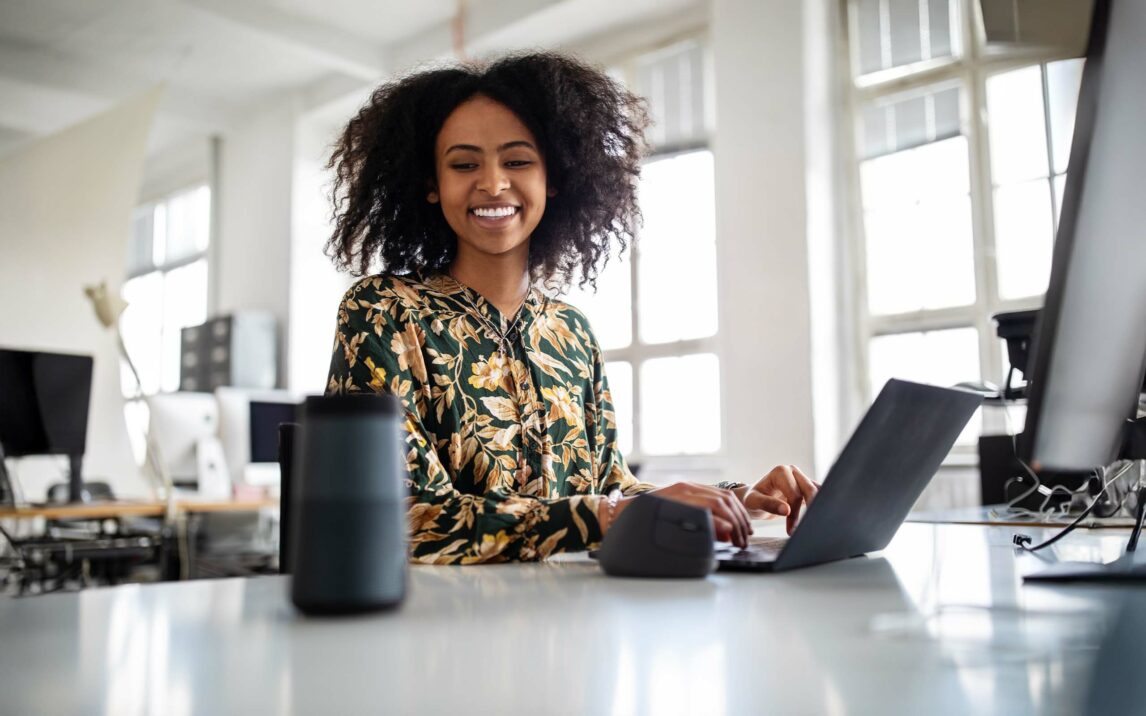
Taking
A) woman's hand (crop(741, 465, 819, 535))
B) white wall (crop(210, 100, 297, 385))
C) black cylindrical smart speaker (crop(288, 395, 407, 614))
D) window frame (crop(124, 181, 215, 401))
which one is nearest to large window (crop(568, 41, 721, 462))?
white wall (crop(210, 100, 297, 385))

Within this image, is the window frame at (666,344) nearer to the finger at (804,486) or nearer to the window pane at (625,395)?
the window pane at (625,395)

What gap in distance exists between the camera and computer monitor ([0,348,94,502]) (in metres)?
3.58

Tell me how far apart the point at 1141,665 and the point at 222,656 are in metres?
0.42

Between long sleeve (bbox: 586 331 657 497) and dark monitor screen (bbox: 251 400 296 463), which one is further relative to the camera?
dark monitor screen (bbox: 251 400 296 463)

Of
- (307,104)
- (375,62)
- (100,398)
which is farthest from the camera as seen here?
(307,104)

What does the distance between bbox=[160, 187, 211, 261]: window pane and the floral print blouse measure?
7.72m

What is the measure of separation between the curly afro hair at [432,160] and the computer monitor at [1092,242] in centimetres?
91

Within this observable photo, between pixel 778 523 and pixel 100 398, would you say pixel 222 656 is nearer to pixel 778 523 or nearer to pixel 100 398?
pixel 778 523

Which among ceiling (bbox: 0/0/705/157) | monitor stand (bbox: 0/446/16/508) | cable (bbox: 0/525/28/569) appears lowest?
cable (bbox: 0/525/28/569)

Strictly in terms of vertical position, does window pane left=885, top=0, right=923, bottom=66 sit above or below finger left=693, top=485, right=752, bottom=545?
above

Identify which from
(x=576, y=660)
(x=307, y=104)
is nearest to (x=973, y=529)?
(x=576, y=660)

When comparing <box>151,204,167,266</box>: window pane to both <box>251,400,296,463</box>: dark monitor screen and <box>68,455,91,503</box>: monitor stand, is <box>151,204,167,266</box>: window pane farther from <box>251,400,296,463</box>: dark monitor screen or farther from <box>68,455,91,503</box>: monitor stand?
<box>68,455,91,503</box>: monitor stand

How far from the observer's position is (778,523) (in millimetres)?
1523

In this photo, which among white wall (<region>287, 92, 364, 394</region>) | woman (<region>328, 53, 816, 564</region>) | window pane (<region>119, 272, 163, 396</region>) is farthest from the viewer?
window pane (<region>119, 272, 163, 396</region>)
